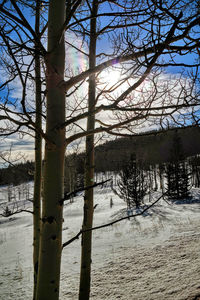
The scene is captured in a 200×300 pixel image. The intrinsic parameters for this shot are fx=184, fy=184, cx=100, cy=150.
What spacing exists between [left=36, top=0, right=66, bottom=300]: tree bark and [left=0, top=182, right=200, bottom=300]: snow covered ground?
12.1ft

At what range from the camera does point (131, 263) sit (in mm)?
6230

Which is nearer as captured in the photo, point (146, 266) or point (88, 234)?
point (88, 234)

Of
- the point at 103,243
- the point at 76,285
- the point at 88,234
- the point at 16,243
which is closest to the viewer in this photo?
the point at 88,234

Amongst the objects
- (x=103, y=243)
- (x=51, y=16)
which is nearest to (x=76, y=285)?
(x=103, y=243)

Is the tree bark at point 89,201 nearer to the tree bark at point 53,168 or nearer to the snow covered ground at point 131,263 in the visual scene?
the snow covered ground at point 131,263

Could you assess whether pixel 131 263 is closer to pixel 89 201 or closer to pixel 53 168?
pixel 89 201

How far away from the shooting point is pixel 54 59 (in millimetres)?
1297

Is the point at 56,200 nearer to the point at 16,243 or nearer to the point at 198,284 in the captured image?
the point at 198,284

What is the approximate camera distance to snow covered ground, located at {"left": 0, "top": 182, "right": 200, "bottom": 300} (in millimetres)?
4410

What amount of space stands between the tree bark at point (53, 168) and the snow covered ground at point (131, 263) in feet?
12.1

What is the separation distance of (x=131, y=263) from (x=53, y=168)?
21.1ft

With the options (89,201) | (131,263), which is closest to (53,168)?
(89,201)

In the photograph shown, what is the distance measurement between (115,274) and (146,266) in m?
1.02

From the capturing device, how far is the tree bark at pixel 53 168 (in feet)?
3.56
